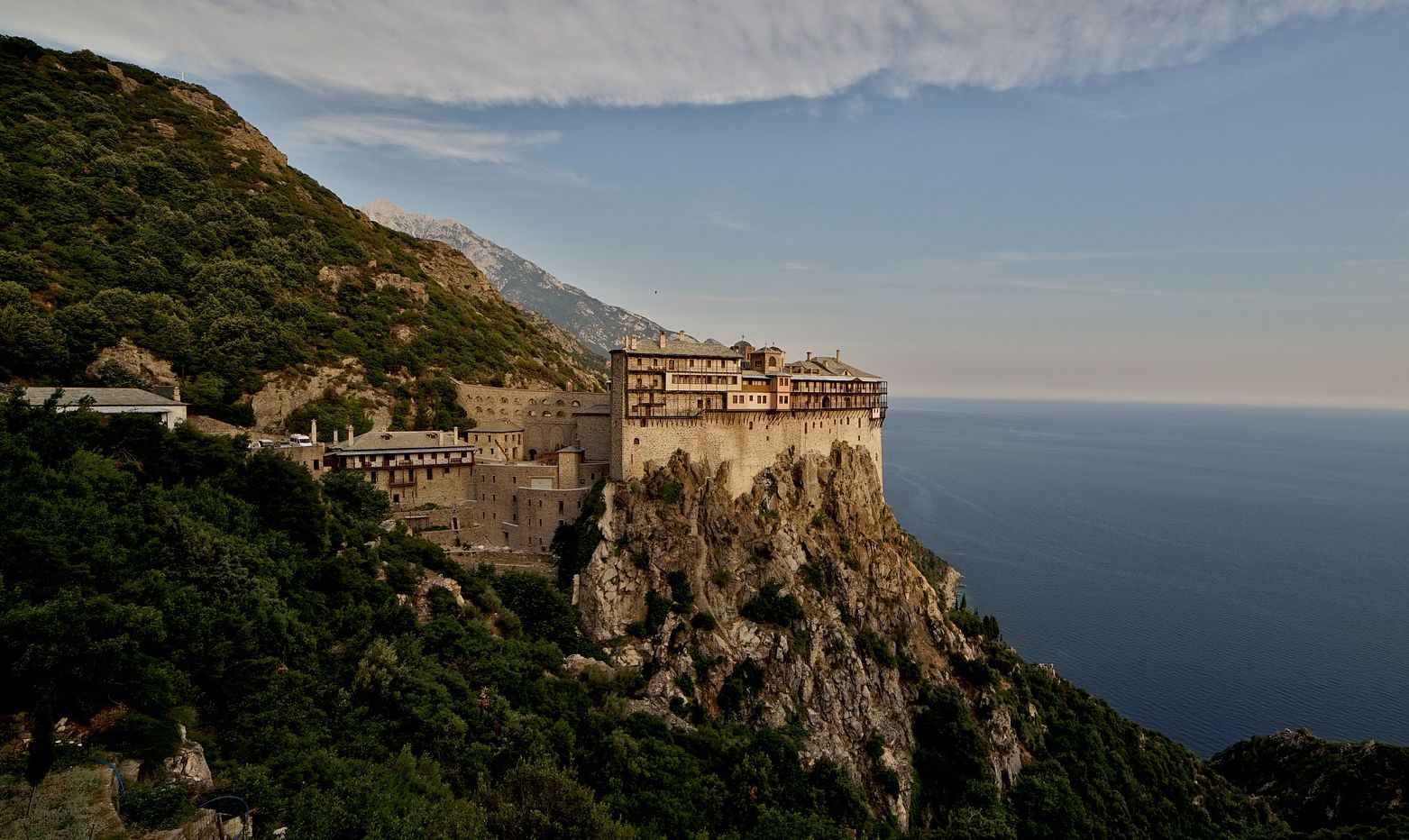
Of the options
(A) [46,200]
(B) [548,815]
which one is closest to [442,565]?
(B) [548,815]

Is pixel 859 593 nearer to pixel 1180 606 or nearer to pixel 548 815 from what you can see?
pixel 548 815

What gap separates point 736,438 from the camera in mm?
50250

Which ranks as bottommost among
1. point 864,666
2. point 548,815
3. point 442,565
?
point 864,666

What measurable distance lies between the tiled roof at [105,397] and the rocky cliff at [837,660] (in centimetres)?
2514

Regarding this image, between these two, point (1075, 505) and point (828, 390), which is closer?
point (828, 390)

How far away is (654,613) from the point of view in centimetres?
4294

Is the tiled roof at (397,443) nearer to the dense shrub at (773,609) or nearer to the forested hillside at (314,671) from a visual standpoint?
the forested hillside at (314,671)

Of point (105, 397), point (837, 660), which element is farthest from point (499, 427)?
point (837, 660)

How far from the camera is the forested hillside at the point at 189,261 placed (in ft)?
159

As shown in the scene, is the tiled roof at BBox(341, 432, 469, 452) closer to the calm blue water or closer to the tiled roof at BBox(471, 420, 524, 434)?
the tiled roof at BBox(471, 420, 524, 434)

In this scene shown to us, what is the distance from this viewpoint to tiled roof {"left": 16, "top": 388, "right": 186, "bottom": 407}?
35.8 meters

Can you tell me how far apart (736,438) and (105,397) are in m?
36.9

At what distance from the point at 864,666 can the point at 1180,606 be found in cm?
7383

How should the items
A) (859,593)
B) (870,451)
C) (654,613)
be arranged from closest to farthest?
Result: (654,613)
(859,593)
(870,451)
